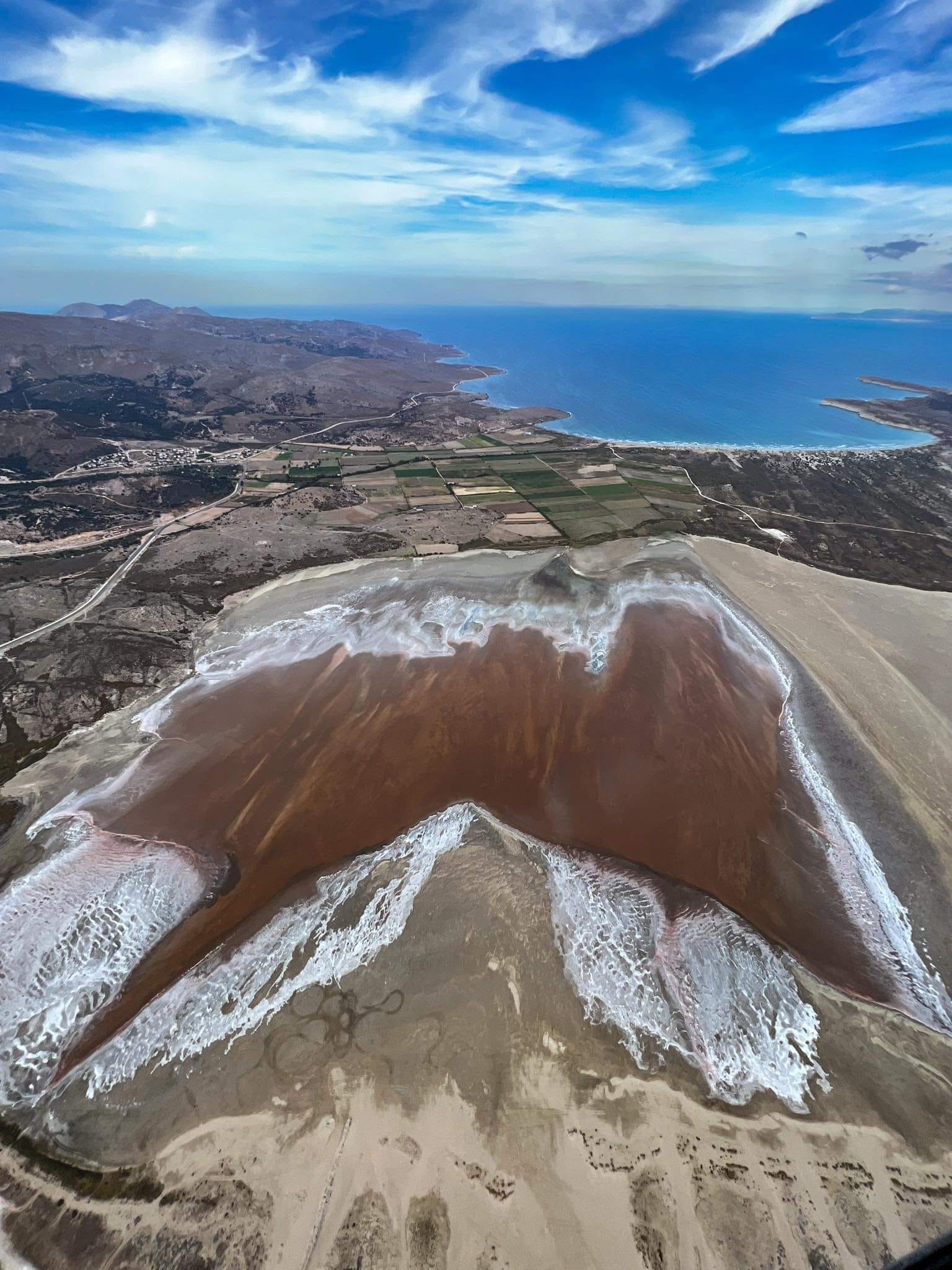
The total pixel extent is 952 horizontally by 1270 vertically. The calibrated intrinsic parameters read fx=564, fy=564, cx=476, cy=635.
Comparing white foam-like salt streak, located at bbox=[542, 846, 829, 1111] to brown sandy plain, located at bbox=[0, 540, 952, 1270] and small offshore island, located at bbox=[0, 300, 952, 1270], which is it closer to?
small offshore island, located at bbox=[0, 300, 952, 1270]

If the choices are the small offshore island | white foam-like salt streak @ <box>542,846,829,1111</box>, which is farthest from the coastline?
white foam-like salt streak @ <box>542,846,829,1111</box>

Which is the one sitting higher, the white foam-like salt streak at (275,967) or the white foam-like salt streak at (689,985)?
the white foam-like salt streak at (275,967)

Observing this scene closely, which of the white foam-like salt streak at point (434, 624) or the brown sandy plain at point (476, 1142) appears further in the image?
the white foam-like salt streak at point (434, 624)

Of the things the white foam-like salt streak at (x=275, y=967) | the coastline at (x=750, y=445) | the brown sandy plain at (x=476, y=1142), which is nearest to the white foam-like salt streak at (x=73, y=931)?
the white foam-like salt streak at (x=275, y=967)

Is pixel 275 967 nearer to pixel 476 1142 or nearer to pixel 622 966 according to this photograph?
pixel 476 1142

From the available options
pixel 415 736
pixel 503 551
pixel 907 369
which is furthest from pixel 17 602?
pixel 907 369

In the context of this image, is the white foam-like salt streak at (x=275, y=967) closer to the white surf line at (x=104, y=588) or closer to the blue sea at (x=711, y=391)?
the white surf line at (x=104, y=588)

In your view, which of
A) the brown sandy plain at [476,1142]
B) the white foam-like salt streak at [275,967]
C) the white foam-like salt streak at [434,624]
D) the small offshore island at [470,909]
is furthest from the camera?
the white foam-like salt streak at [434,624]
